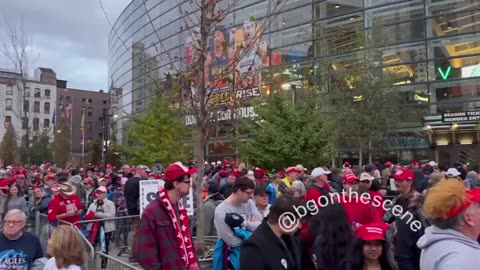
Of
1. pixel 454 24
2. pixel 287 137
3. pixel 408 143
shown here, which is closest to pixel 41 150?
pixel 408 143

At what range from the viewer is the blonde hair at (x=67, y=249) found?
4.31 meters

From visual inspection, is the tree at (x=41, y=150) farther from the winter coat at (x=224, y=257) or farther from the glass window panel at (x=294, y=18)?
the winter coat at (x=224, y=257)

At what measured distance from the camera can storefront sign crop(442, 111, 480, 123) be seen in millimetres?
26781

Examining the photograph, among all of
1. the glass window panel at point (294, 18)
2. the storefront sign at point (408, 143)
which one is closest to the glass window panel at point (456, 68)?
the storefront sign at point (408, 143)

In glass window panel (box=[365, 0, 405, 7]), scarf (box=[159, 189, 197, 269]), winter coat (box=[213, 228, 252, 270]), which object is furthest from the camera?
glass window panel (box=[365, 0, 405, 7])

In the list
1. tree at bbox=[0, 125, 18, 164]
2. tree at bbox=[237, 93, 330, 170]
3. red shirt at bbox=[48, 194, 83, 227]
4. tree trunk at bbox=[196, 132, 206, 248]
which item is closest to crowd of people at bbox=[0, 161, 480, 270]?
tree trunk at bbox=[196, 132, 206, 248]

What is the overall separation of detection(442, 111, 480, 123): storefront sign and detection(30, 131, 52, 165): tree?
134 feet

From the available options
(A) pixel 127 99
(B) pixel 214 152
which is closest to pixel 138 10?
(A) pixel 127 99

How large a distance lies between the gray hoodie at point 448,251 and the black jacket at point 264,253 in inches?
38.3

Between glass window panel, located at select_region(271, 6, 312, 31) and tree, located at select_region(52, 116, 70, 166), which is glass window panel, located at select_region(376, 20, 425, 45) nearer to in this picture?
glass window panel, located at select_region(271, 6, 312, 31)

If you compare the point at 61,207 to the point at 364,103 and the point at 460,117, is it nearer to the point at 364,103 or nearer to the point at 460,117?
the point at 364,103

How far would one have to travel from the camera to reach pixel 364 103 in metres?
24.3

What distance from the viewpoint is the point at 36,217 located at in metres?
10.3

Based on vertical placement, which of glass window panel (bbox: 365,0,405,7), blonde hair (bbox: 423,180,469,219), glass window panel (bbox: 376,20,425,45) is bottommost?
blonde hair (bbox: 423,180,469,219)
